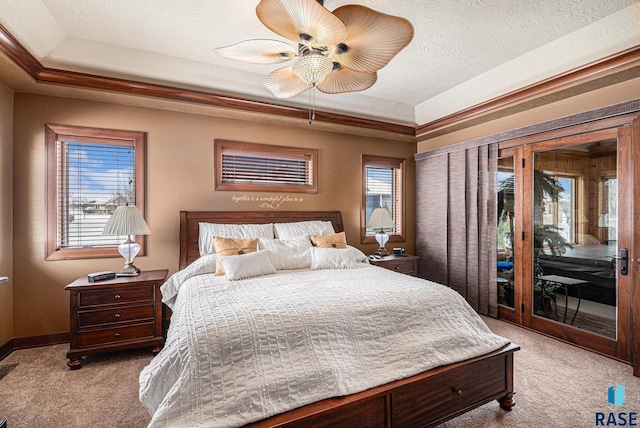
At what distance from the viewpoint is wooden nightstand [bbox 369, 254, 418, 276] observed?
397 centimetres

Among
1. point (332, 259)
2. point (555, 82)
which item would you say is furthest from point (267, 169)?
point (555, 82)

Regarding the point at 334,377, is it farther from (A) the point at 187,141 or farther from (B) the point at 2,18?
(B) the point at 2,18

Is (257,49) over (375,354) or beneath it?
over

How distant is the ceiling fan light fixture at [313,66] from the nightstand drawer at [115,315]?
2445 mm

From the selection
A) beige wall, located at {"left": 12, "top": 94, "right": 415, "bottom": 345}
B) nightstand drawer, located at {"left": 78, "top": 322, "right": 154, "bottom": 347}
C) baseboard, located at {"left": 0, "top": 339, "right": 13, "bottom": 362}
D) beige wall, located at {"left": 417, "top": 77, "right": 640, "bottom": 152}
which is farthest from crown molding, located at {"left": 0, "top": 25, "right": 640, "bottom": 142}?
baseboard, located at {"left": 0, "top": 339, "right": 13, "bottom": 362}

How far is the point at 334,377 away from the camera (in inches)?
62.5

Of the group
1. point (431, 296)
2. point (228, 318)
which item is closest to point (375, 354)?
point (431, 296)

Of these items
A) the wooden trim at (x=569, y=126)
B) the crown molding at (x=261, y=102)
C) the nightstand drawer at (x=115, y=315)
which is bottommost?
the nightstand drawer at (x=115, y=315)

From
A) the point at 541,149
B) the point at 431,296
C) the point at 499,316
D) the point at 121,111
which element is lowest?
the point at 499,316

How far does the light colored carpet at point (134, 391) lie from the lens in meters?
1.95

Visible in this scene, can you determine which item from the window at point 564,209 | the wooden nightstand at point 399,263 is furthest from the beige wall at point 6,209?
the window at point 564,209

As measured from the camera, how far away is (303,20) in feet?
5.69

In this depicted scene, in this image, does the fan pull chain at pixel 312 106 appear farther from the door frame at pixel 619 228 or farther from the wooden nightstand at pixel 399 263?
the door frame at pixel 619 228

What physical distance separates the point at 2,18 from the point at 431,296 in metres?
3.59
